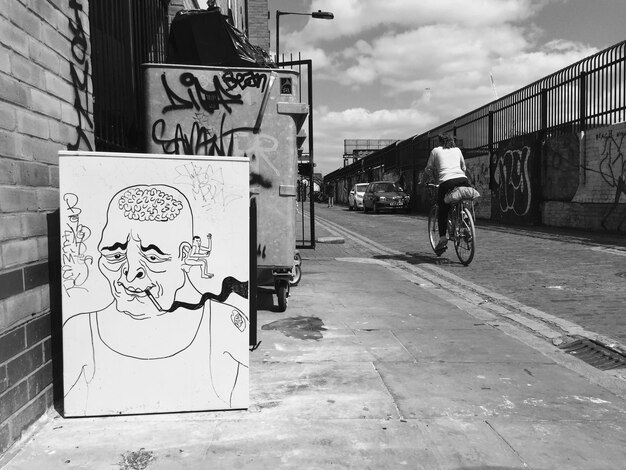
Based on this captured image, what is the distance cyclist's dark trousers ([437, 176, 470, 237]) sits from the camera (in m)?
8.20

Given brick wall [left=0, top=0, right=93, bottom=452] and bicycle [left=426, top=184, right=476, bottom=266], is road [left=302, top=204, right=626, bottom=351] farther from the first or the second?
brick wall [left=0, top=0, right=93, bottom=452]

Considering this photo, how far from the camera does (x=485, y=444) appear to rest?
8.76ft

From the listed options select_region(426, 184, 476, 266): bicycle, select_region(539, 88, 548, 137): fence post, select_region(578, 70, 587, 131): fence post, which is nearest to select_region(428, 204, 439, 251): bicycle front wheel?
select_region(426, 184, 476, 266): bicycle

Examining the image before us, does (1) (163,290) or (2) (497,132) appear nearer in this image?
(1) (163,290)

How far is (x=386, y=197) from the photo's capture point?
26984mm

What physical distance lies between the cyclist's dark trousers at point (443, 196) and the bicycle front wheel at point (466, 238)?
0.26m

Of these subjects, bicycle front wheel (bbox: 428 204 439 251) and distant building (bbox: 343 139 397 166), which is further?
distant building (bbox: 343 139 397 166)

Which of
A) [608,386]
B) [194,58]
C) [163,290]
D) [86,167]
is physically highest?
[194,58]

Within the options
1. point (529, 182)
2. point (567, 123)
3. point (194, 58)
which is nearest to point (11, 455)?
point (194, 58)

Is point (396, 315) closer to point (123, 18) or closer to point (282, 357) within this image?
point (282, 357)

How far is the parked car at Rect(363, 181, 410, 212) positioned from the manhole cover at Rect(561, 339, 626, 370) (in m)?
22.6

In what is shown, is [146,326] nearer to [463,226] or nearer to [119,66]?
[119,66]

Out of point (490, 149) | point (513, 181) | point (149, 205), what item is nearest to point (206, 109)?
point (149, 205)

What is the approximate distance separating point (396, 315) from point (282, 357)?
1663 mm
